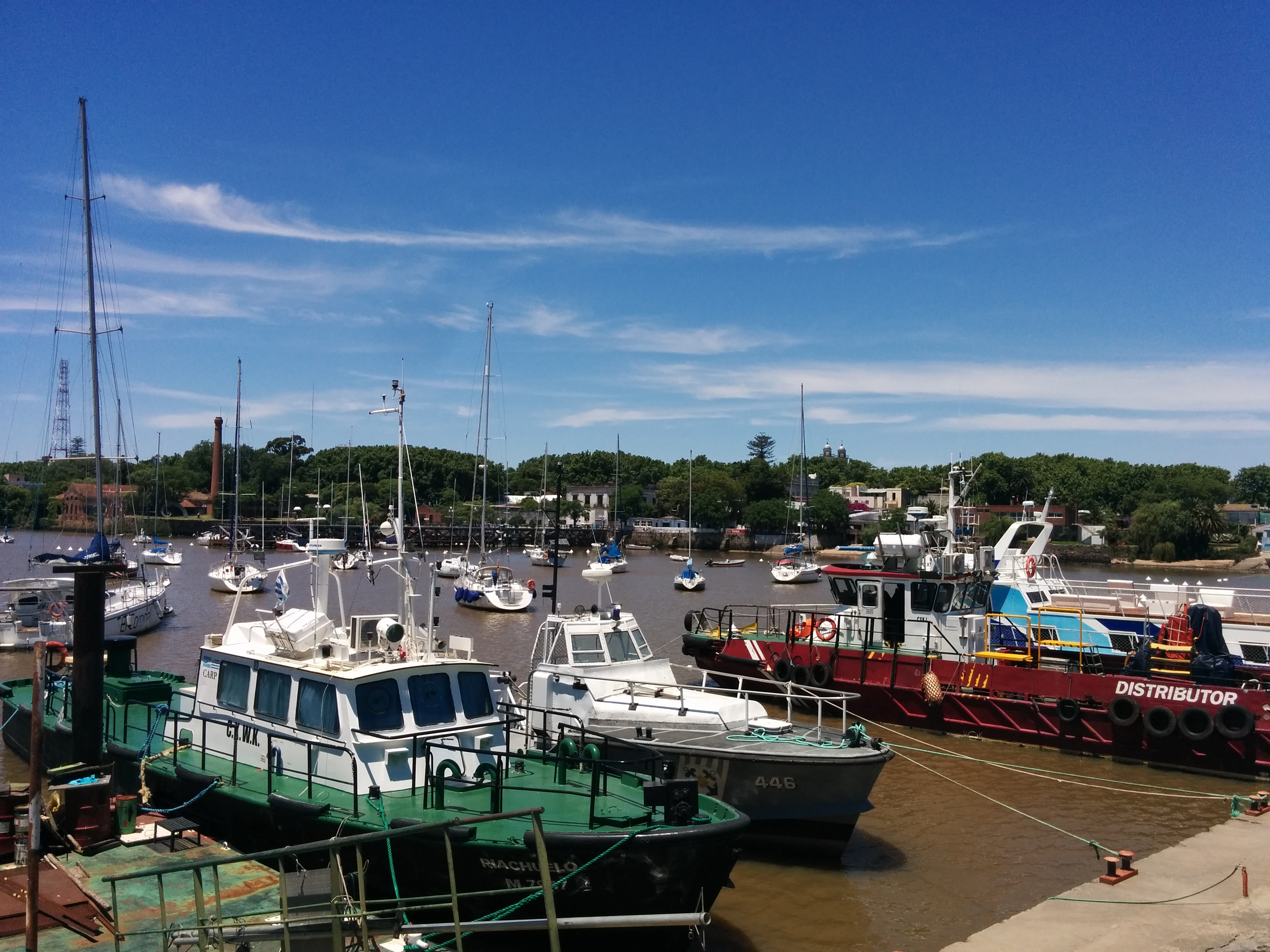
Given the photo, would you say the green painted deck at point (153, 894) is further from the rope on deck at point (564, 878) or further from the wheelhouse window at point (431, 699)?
the wheelhouse window at point (431, 699)

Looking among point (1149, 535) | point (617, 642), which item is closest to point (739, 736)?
point (617, 642)

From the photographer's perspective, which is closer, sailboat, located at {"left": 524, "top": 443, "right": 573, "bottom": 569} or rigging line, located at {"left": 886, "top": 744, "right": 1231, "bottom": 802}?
rigging line, located at {"left": 886, "top": 744, "right": 1231, "bottom": 802}

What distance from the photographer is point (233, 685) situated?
45.1 feet

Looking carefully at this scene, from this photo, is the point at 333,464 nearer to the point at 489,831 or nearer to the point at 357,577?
the point at 357,577

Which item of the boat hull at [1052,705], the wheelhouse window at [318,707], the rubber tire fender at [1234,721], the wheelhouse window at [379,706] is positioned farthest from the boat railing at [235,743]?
the rubber tire fender at [1234,721]

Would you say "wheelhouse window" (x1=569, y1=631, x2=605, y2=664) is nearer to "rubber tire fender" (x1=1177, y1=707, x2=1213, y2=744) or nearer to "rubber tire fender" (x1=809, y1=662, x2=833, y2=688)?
"rubber tire fender" (x1=809, y1=662, x2=833, y2=688)

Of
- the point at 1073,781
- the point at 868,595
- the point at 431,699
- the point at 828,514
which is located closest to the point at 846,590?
the point at 868,595

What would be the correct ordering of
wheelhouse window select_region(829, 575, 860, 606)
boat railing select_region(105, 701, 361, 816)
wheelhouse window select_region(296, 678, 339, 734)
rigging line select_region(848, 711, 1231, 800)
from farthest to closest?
1. wheelhouse window select_region(829, 575, 860, 606)
2. rigging line select_region(848, 711, 1231, 800)
3. wheelhouse window select_region(296, 678, 339, 734)
4. boat railing select_region(105, 701, 361, 816)

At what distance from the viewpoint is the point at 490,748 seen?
12.6 meters

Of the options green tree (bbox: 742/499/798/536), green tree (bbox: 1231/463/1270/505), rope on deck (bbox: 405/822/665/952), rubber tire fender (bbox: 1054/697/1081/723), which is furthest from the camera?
green tree (bbox: 1231/463/1270/505)

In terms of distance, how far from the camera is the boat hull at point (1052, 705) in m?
18.8

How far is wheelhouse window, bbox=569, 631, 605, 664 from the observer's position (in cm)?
1711

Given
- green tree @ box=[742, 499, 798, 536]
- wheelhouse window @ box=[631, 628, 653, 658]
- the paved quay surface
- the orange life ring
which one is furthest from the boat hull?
green tree @ box=[742, 499, 798, 536]

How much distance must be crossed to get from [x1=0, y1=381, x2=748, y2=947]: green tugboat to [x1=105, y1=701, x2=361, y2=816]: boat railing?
39 millimetres
